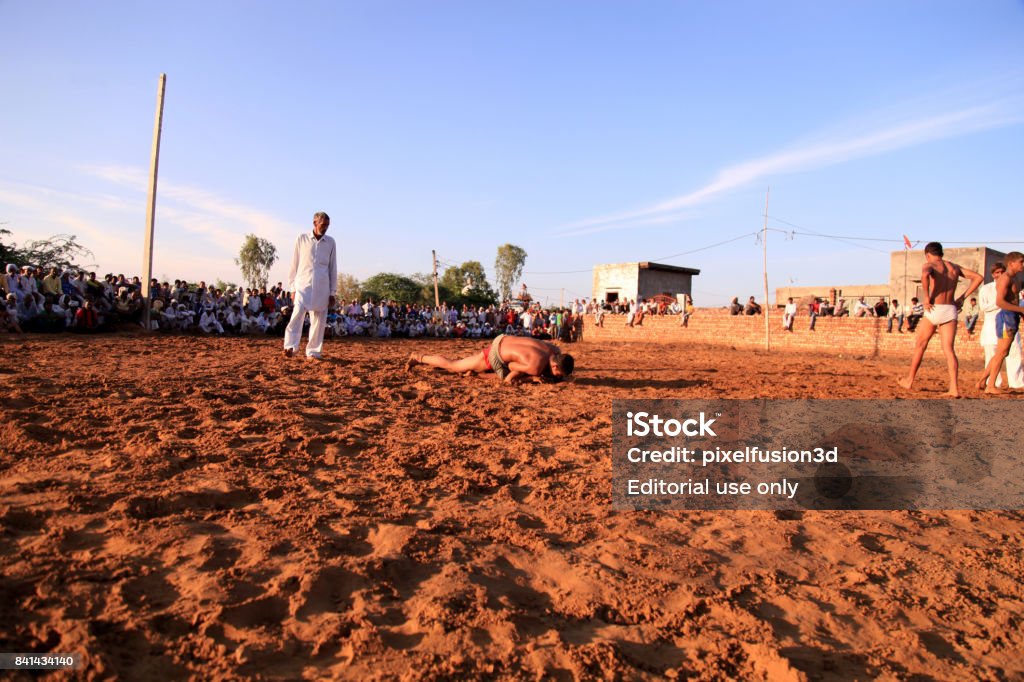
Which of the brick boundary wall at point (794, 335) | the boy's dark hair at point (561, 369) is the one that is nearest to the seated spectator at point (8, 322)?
the boy's dark hair at point (561, 369)

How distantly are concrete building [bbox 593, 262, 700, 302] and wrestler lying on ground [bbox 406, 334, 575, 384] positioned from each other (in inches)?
1072

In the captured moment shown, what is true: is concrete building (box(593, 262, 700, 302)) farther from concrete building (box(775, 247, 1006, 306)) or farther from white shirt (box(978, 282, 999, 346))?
white shirt (box(978, 282, 999, 346))

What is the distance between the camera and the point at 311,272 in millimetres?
6816

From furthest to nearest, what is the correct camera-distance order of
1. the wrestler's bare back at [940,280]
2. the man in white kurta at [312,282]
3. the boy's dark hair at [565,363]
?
the man in white kurta at [312,282] → the wrestler's bare back at [940,280] → the boy's dark hair at [565,363]

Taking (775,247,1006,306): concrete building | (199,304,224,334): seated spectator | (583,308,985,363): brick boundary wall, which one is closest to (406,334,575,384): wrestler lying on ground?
(199,304,224,334): seated spectator

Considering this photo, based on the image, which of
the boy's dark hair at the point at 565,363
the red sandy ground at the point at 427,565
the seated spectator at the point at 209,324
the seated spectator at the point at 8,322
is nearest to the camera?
the red sandy ground at the point at 427,565

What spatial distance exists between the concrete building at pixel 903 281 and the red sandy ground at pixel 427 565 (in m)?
22.0

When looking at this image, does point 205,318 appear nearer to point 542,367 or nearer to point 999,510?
point 542,367

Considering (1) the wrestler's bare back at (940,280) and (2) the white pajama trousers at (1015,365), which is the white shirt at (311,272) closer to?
(1) the wrestler's bare back at (940,280)

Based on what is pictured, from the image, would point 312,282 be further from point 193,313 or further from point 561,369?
point 193,313

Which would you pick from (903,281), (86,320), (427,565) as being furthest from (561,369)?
(903,281)

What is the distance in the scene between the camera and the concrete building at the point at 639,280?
33.4 metres

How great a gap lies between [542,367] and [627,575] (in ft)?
11.9

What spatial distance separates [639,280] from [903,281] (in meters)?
12.4
